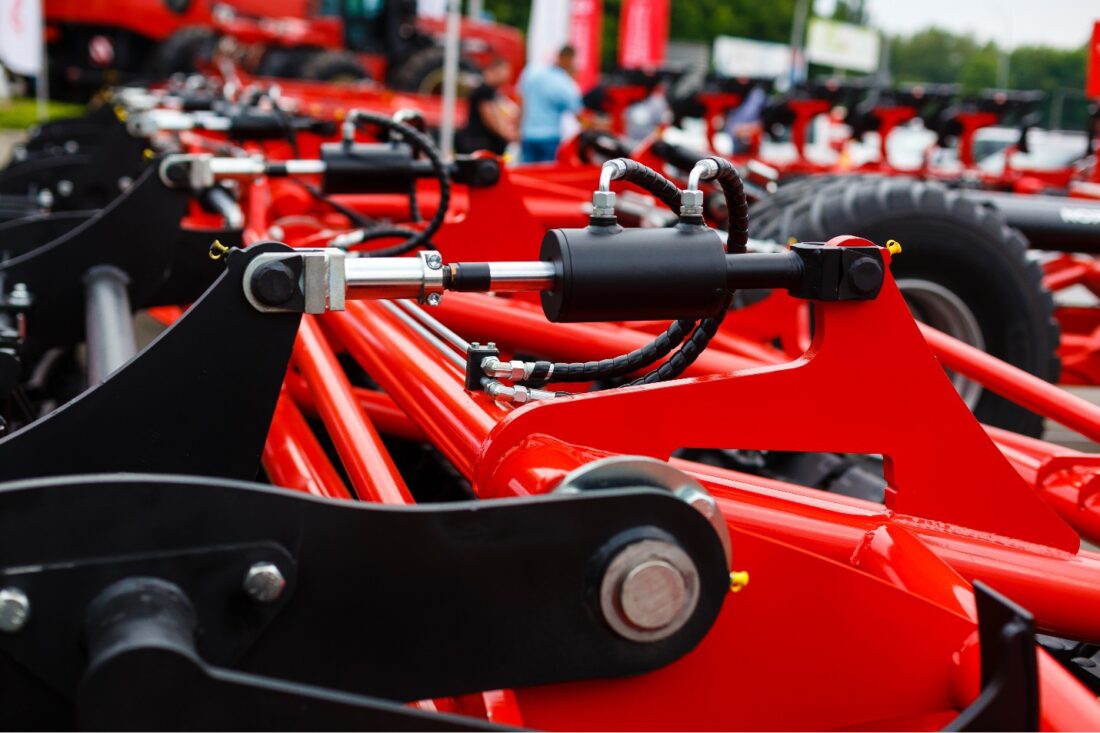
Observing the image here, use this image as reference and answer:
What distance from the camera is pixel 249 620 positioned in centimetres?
104

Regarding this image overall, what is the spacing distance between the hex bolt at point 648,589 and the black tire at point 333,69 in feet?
55.9

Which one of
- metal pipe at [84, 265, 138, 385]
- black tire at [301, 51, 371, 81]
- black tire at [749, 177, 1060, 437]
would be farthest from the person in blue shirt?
black tire at [301, 51, 371, 81]

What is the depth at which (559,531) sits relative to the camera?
1111 mm

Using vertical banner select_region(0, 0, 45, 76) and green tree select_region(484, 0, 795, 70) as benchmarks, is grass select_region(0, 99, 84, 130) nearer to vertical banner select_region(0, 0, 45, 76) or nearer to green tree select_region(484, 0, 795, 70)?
vertical banner select_region(0, 0, 45, 76)

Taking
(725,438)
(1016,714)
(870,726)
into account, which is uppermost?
(725,438)

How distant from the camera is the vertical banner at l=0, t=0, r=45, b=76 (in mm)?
10914

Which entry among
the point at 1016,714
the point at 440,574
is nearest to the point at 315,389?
the point at 440,574

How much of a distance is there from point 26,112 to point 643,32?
9210 millimetres

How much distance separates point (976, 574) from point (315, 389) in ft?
3.88

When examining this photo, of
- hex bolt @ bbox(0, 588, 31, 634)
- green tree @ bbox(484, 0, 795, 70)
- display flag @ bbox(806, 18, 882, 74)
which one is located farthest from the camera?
green tree @ bbox(484, 0, 795, 70)

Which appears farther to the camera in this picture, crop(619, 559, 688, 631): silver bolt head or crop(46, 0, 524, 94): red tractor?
crop(46, 0, 524, 94): red tractor

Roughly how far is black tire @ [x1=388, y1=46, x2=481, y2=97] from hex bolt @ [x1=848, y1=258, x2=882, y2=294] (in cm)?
1751

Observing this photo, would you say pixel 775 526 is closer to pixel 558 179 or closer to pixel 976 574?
pixel 976 574

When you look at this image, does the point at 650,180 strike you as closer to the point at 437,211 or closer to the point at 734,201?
the point at 734,201
